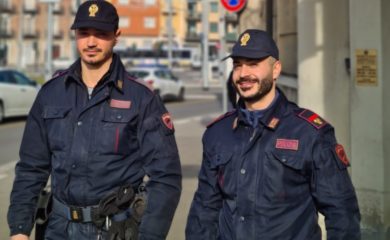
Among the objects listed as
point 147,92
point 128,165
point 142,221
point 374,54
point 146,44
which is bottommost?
point 142,221

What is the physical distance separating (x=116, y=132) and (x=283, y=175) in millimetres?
881

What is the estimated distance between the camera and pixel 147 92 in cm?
301

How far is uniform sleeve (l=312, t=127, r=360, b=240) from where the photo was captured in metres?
2.38

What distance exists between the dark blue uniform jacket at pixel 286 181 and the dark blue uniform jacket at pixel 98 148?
463 millimetres

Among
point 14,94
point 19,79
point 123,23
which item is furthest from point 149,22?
point 14,94

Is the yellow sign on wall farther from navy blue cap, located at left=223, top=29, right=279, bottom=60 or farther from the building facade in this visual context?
the building facade

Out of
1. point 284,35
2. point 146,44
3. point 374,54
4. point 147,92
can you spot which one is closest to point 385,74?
point 374,54

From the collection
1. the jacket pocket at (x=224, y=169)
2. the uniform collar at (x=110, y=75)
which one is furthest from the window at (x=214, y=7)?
the jacket pocket at (x=224, y=169)

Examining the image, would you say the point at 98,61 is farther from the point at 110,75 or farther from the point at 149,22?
the point at 149,22

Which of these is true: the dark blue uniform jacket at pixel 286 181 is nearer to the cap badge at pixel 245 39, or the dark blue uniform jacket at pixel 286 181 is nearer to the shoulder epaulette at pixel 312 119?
the shoulder epaulette at pixel 312 119

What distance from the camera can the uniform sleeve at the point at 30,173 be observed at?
9.75 feet

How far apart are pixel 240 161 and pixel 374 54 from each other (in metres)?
3.26

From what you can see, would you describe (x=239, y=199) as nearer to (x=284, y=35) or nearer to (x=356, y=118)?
(x=356, y=118)

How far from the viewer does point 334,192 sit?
2396 mm
